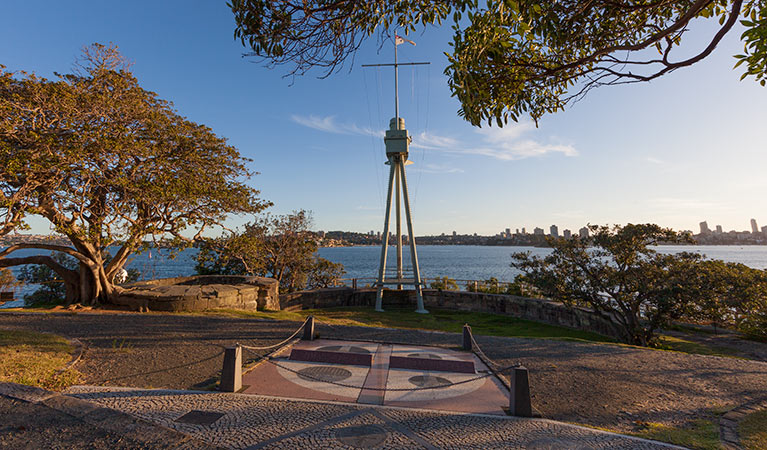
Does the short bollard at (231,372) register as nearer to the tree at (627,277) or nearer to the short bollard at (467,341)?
the short bollard at (467,341)

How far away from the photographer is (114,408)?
4.66 metres

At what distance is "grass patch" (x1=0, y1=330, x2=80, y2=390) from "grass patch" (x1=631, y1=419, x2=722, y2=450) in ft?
29.0

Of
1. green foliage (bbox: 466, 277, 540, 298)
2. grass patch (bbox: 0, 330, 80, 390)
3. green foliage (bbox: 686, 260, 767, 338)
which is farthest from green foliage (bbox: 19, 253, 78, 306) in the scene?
green foliage (bbox: 686, 260, 767, 338)

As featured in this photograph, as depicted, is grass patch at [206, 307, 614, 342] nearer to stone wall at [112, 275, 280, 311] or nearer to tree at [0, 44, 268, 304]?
stone wall at [112, 275, 280, 311]

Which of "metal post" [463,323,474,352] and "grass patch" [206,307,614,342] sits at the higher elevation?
"metal post" [463,323,474,352]

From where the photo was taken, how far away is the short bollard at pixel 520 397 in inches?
193

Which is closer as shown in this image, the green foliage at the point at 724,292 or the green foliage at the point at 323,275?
the green foliage at the point at 724,292

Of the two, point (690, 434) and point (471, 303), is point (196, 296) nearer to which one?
point (690, 434)

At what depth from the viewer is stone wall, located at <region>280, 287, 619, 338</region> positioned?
49.8 ft

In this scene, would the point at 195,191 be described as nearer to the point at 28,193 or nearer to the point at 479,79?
the point at 28,193

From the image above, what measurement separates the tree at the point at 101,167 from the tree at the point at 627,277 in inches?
559

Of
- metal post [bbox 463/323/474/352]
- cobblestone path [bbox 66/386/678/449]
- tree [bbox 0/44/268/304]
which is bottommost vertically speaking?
metal post [bbox 463/323/474/352]

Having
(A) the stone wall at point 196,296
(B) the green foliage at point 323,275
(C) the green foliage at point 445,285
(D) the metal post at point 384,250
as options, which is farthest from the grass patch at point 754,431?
(B) the green foliage at point 323,275

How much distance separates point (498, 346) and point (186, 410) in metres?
7.68
